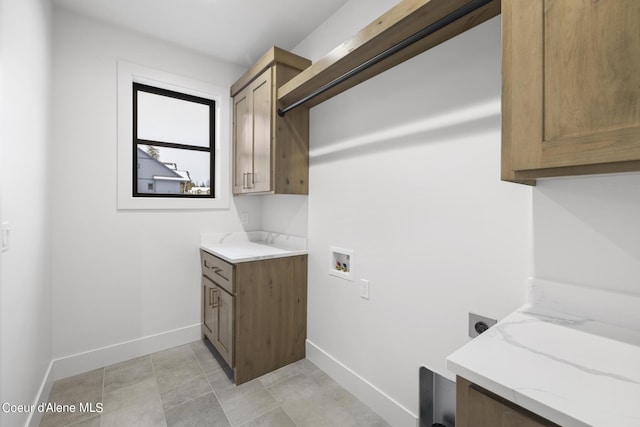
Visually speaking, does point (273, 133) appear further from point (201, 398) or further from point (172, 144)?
point (201, 398)

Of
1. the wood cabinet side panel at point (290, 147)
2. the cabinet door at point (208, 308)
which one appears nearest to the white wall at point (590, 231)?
the wood cabinet side panel at point (290, 147)

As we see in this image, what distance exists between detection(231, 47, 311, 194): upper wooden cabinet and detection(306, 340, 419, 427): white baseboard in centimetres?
130

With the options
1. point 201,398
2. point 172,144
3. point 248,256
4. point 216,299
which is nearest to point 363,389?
point 201,398

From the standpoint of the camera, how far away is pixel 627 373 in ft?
2.21

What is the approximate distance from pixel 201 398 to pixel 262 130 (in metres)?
1.94

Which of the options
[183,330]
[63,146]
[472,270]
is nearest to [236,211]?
[183,330]

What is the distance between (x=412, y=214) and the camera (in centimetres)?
156

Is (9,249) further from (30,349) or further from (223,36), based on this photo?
(223,36)

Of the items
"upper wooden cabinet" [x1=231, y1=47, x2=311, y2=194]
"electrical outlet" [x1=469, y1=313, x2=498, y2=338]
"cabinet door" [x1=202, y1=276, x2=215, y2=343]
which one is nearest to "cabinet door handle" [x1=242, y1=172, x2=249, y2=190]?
"upper wooden cabinet" [x1=231, y1=47, x2=311, y2=194]

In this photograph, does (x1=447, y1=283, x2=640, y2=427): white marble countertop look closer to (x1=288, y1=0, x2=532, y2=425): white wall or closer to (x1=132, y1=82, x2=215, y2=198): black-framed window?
(x1=288, y1=0, x2=532, y2=425): white wall

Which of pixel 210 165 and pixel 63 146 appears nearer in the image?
pixel 63 146

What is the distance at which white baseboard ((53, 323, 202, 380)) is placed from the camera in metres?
2.10

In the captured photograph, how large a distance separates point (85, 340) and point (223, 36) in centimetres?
264

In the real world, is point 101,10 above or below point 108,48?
above
